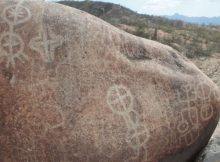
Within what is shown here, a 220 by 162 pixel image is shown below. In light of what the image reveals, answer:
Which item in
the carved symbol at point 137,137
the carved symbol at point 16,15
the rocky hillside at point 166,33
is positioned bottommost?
the rocky hillside at point 166,33

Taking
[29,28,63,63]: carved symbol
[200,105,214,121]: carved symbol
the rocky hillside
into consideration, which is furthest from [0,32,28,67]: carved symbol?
the rocky hillside

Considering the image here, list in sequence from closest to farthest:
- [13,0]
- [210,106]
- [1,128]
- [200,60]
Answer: [1,128] < [13,0] < [210,106] < [200,60]

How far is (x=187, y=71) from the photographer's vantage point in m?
6.77

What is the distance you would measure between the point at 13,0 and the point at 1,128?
57.7 inches

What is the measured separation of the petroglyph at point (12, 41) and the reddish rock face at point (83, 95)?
0.01 m

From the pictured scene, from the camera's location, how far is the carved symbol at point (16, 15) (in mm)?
5988

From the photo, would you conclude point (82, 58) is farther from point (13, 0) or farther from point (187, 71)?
point (187, 71)

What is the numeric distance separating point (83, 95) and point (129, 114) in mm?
561

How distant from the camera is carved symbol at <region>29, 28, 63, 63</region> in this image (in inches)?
232

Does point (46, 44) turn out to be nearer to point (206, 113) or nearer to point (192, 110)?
point (192, 110)

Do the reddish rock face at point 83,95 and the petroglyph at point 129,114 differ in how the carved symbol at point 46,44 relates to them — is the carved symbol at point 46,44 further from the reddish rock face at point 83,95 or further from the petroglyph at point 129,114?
the petroglyph at point 129,114

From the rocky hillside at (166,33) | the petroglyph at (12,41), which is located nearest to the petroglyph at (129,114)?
the petroglyph at (12,41)

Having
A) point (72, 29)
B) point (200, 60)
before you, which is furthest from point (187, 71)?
point (200, 60)

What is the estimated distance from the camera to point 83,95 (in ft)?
19.4
